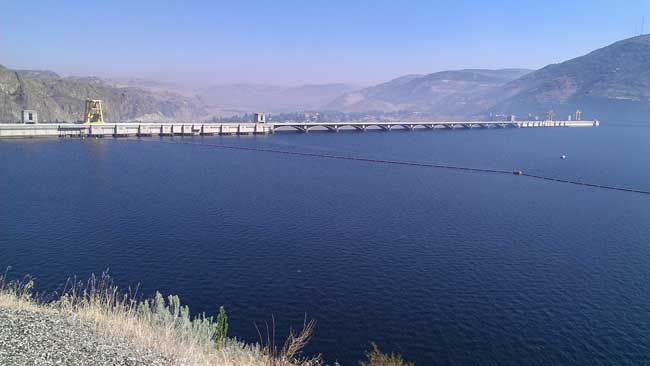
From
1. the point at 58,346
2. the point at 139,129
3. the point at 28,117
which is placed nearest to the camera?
the point at 58,346

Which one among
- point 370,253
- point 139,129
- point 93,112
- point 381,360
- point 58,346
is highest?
point 93,112

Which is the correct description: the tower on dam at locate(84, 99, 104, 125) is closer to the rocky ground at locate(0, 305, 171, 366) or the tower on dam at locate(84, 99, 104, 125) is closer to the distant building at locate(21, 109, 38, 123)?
the distant building at locate(21, 109, 38, 123)

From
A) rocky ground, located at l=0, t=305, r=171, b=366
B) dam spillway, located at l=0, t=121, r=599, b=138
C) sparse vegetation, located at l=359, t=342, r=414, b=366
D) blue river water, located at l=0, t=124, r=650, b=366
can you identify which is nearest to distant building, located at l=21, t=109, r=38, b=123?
dam spillway, located at l=0, t=121, r=599, b=138

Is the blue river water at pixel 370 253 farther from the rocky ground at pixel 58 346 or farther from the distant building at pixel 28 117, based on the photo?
the distant building at pixel 28 117

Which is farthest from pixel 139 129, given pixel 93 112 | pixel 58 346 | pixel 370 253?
pixel 58 346

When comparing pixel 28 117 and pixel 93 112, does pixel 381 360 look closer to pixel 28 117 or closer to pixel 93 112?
pixel 93 112

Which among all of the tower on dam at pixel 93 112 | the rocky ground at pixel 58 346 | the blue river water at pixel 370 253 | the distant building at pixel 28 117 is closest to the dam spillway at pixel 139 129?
the tower on dam at pixel 93 112

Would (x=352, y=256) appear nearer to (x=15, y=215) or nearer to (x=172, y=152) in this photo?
(x=15, y=215)

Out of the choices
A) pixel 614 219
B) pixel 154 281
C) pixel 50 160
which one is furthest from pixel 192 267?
pixel 50 160
